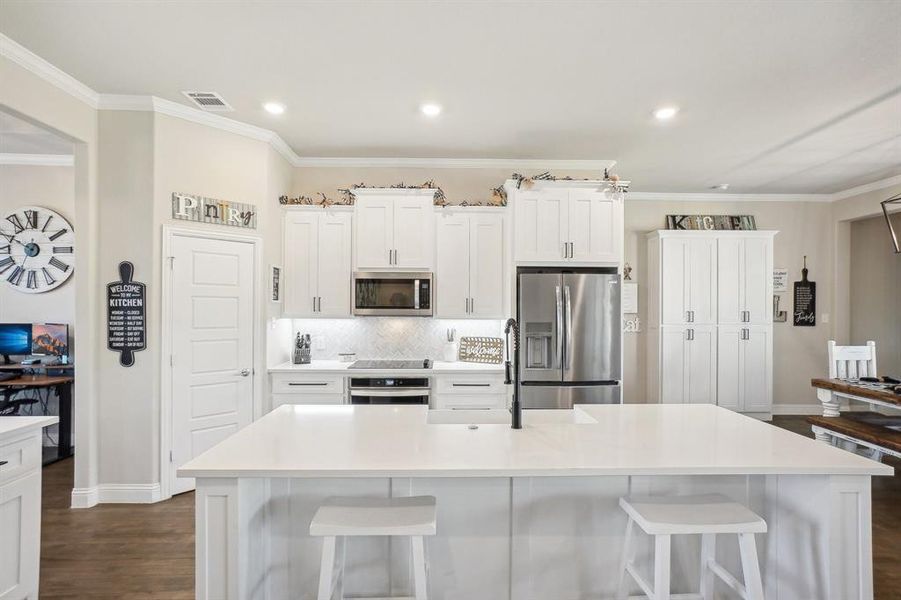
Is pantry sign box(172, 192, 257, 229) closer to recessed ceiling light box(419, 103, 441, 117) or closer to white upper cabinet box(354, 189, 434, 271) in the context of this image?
white upper cabinet box(354, 189, 434, 271)

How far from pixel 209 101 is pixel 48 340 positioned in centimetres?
286

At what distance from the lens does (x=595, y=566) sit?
1823 mm

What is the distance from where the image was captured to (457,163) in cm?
426

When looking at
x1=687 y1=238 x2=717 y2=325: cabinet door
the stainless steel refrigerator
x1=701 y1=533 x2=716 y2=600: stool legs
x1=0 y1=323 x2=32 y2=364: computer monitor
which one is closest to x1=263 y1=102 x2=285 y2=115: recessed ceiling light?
the stainless steel refrigerator

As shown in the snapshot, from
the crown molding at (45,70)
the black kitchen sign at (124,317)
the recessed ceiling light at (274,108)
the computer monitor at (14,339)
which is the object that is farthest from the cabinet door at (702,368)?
the computer monitor at (14,339)

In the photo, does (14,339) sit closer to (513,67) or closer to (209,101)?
(209,101)

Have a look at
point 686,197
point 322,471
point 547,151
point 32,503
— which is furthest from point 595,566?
point 686,197

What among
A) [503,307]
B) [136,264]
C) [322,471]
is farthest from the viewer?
[503,307]

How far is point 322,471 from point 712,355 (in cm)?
499

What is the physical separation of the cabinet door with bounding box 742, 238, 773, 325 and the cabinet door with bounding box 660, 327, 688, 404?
84 cm

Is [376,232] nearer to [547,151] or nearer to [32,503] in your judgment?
[547,151]

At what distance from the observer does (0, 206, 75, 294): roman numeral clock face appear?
13.4ft

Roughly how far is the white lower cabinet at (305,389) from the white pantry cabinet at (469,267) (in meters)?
1.13

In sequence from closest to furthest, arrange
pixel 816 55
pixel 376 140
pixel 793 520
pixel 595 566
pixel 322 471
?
pixel 322 471 < pixel 793 520 < pixel 595 566 < pixel 816 55 < pixel 376 140
